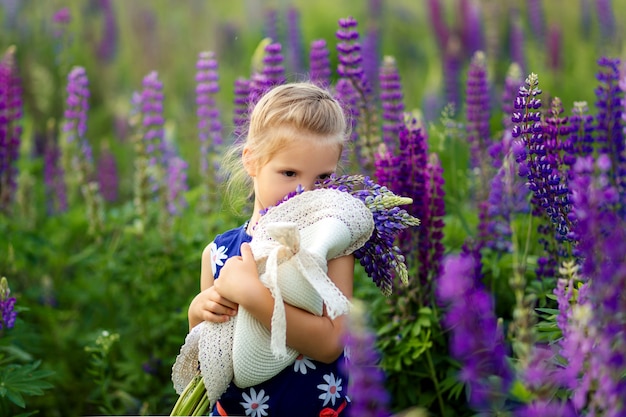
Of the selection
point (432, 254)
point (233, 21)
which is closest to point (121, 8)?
point (233, 21)

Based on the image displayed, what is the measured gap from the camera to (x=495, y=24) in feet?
22.9

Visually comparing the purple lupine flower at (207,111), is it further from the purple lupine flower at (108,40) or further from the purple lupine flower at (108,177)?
the purple lupine flower at (108,40)

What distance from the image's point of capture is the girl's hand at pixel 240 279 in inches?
90.0

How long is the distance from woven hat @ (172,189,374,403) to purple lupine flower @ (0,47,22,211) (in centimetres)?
227

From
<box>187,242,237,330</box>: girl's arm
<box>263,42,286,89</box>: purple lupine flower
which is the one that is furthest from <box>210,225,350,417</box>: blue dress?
<box>263,42,286,89</box>: purple lupine flower

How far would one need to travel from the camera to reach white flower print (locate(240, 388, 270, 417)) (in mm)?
2502

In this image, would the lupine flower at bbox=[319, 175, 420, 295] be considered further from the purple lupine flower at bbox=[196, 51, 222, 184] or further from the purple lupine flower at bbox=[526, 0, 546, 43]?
the purple lupine flower at bbox=[526, 0, 546, 43]

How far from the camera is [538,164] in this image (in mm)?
2701

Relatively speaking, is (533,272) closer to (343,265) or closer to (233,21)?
(343,265)

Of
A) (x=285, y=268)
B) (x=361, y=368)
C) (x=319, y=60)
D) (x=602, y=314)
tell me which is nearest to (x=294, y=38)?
(x=319, y=60)

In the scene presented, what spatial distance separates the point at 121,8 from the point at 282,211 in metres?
9.40

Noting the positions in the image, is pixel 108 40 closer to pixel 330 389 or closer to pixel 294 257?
pixel 330 389

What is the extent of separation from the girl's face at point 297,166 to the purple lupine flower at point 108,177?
3.64m

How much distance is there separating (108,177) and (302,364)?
386cm
